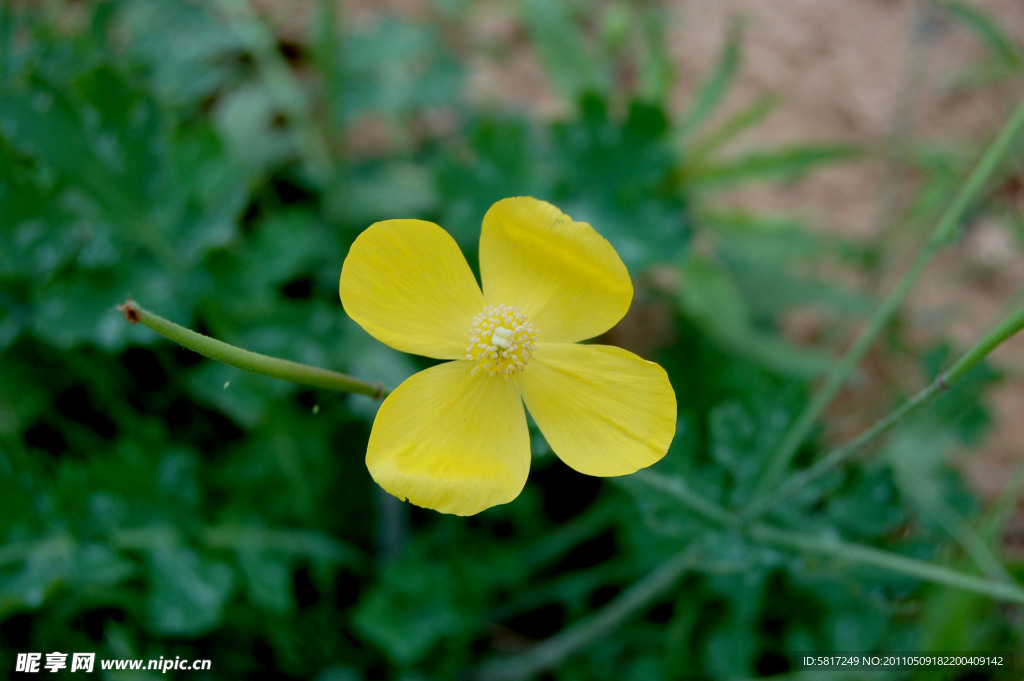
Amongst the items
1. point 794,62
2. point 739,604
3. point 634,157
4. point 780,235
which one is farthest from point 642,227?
point 794,62

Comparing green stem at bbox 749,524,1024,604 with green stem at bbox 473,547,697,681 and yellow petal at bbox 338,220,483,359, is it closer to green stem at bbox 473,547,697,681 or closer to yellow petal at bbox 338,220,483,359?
green stem at bbox 473,547,697,681

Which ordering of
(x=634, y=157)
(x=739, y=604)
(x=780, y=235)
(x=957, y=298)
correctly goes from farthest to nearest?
(x=957, y=298)
(x=780, y=235)
(x=634, y=157)
(x=739, y=604)

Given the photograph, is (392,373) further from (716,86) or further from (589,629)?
(716,86)

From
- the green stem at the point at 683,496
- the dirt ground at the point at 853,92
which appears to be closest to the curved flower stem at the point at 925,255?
the green stem at the point at 683,496

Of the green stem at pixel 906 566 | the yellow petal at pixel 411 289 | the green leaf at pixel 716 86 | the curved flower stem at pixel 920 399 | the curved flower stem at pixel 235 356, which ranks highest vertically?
the green leaf at pixel 716 86

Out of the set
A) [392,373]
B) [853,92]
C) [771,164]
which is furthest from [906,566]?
[853,92]

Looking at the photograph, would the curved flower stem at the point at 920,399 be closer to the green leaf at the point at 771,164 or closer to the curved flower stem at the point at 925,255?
the curved flower stem at the point at 925,255

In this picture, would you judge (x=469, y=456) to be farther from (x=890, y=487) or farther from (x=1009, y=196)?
(x=1009, y=196)

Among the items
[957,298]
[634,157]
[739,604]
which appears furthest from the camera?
[957,298]
